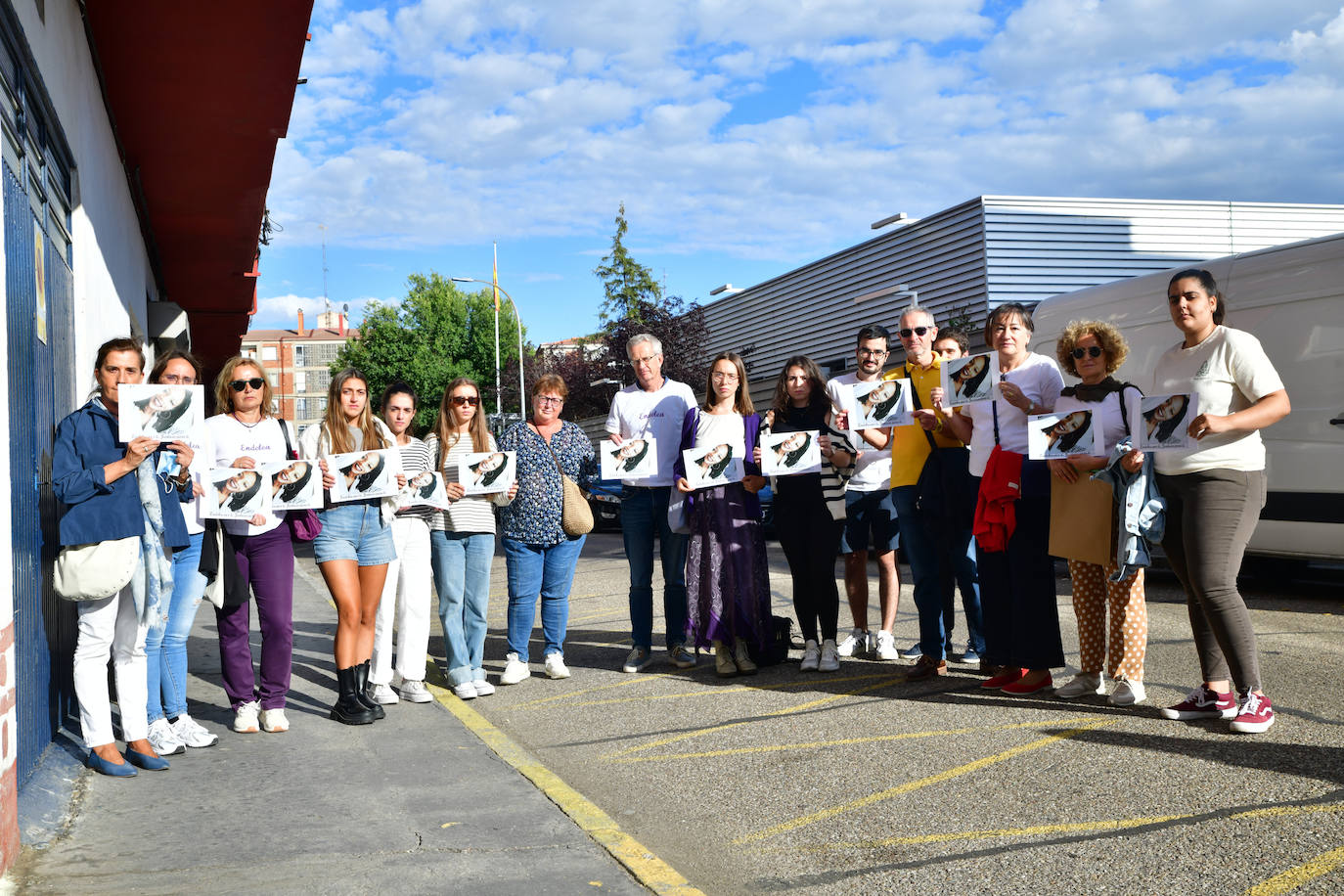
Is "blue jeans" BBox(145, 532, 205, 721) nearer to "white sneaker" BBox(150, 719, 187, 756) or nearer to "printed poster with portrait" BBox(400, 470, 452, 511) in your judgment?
"white sneaker" BBox(150, 719, 187, 756)

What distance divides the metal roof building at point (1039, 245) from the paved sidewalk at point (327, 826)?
656 inches

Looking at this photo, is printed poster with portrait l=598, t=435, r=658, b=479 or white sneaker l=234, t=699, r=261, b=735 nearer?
white sneaker l=234, t=699, r=261, b=735

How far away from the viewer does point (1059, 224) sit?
22344 millimetres

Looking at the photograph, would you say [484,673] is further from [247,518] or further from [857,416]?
[857,416]

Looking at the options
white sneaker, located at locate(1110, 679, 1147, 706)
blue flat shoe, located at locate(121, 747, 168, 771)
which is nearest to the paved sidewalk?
blue flat shoe, located at locate(121, 747, 168, 771)

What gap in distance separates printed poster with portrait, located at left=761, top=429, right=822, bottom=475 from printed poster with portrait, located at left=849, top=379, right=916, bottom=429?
11.8 inches

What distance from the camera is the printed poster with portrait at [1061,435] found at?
5641 mm

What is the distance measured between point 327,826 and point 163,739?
56.9 inches

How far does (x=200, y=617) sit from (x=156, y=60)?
5256 millimetres

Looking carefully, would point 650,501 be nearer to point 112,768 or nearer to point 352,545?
point 352,545

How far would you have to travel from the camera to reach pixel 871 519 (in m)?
7.38

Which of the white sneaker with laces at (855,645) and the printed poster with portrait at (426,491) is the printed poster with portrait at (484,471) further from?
the white sneaker with laces at (855,645)

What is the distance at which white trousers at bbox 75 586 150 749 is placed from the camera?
15.8ft

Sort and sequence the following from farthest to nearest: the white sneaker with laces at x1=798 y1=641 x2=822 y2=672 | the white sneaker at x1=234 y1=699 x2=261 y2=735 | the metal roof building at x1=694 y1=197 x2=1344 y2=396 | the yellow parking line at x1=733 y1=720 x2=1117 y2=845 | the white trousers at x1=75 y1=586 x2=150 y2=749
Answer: the metal roof building at x1=694 y1=197 x2=1344 y2=396 → the white sneaker with laces at x1=798 y1=641 x2=822 y2=672 → the white sneaker at x1=234 y1=699 x2=261 y2=735 → the white trousers at x1=75 y1=586 x2=150 y2=749 → the yellow parking line at x1=733 y1=720 x2=1117 y2=845
